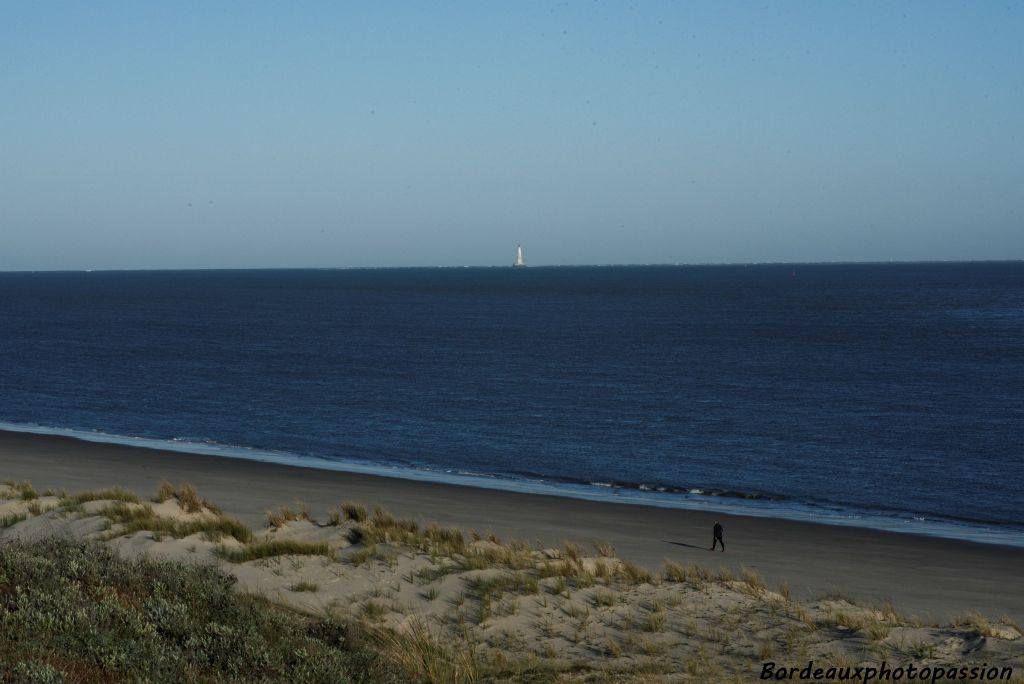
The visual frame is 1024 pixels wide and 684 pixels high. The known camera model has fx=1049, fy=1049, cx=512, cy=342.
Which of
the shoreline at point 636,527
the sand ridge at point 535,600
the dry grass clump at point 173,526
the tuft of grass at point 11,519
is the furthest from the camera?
the shoreline at point 636,527

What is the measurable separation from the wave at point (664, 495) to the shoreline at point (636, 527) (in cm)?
93

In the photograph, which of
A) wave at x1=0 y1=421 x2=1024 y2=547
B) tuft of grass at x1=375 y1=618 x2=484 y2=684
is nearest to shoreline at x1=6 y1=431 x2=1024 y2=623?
wave at x1=0 y1=421 x2=1024 y2=547

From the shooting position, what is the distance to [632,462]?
36.0 m

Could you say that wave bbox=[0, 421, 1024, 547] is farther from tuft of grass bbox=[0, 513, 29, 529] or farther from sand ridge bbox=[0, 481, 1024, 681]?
tuft of grass bbox=[0, 513, 29, 529]

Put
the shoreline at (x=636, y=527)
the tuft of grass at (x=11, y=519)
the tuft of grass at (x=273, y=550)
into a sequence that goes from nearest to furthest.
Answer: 1. the tuft of grass at (x=273, y=550)
2. the tuft of grass at (x=11, y=519)
3. the shoreline at (x=636, y=527)

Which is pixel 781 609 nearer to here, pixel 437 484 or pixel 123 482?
pixel 437 484

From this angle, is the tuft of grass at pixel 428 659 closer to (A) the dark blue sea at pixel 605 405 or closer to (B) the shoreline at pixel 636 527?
(B) the shoreline at pixel 636 527

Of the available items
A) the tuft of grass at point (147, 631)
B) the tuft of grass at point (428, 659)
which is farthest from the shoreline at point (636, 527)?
the tuft of grass at point (147, 631)

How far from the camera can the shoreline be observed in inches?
784

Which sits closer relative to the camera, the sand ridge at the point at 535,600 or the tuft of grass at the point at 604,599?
the sand ridge at the point at 535,600

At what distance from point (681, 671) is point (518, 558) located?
212 inches

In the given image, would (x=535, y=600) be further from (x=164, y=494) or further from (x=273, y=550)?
(x=164, y=494)

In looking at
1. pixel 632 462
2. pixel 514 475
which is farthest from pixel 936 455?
pixel 514 475

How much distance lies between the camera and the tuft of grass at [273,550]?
1578 centimetres
